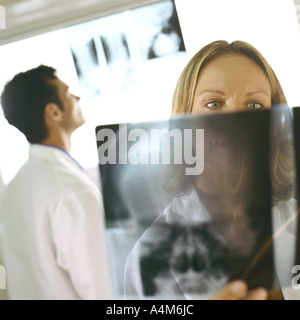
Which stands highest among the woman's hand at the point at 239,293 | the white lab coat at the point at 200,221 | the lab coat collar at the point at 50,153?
the lab coat collar at the point at 50,153

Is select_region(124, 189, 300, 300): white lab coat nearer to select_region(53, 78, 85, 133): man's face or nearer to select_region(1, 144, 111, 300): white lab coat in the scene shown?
select_region(1, 144, 111, 300): white lab coat

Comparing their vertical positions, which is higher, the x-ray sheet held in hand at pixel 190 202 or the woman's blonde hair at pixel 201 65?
the woman's blonde hair at pixel 201 65

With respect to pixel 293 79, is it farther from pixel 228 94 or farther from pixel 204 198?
pixel 204 198

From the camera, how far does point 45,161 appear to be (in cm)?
191

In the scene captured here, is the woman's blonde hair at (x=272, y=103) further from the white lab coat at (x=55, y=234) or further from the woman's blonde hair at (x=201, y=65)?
the white lab coat at (x=55, y=234)

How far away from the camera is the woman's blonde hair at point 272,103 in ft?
5.66

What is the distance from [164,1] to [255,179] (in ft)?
2.65

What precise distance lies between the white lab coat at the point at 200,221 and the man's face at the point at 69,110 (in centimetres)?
52

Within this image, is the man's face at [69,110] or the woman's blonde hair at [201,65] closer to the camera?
the woman's blonde hair at [201,65]

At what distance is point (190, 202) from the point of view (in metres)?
1.79

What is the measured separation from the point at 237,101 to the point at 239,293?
0.74 meters

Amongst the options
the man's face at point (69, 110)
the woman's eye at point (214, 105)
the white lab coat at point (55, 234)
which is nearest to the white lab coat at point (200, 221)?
the white lab coat at point (55, 234)

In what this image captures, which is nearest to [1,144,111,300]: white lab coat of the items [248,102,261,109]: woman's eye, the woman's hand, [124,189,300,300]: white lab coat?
[124,189,300,300]: white lab coat
